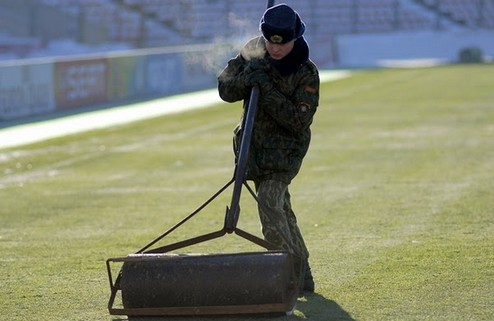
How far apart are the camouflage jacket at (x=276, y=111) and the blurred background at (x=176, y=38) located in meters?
20.7

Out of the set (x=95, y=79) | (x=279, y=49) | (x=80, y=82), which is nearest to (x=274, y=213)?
(x=279, y=49)

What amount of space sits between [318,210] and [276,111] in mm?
4918

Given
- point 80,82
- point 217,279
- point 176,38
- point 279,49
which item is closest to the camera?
point 217,279

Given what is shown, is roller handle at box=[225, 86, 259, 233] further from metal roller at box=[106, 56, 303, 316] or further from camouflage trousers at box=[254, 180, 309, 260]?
camouflage trousers at box=[254, 180, 309, 260]

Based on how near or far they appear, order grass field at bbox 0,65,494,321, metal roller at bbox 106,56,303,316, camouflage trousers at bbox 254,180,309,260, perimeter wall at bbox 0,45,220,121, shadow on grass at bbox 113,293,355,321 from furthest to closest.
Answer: perimeter wall at bbox 0,45,220,121 < grass field at bbox 0,65,494,321 < camouflage trousers at bbox 254,180,309,260 < shadow on grass at bbox 113,293,355,321 < metal roller at bbox 106,56,303,316

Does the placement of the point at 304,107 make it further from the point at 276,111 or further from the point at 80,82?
the point at 80,82

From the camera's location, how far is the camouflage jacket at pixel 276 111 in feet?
21.7

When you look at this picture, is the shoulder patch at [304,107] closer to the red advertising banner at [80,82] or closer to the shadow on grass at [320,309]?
the shadow on grass at [320,309]

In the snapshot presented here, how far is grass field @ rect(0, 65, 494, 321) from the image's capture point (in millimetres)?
7188

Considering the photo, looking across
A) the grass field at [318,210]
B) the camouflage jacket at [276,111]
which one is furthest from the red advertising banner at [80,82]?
the camouflage jacket at [276,111]

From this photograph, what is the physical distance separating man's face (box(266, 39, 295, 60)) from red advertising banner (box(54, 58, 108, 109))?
21.7m

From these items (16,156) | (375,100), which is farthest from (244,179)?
(375,100)

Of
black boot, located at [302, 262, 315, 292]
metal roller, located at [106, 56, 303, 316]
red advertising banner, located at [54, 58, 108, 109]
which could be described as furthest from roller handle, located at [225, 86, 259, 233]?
red advertising banner, located at [54, 58, 108, 109]

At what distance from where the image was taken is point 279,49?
650cm
